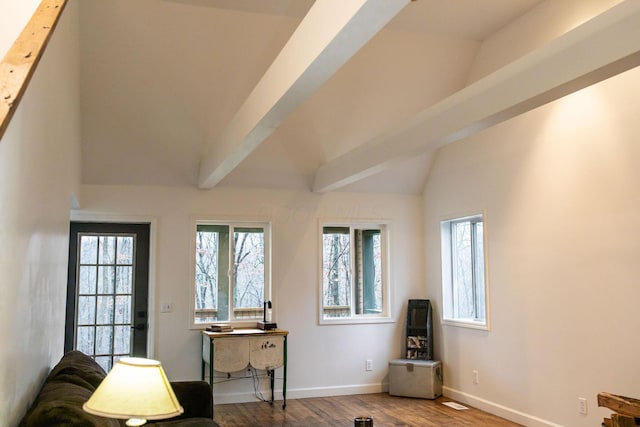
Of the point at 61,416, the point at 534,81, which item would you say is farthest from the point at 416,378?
the point at 61,416

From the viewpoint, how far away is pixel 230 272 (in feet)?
21.7

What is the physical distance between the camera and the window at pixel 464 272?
248 inches

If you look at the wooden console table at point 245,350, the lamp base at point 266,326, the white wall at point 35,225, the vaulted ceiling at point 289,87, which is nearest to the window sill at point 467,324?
the vaulted ceiling at point 289,87

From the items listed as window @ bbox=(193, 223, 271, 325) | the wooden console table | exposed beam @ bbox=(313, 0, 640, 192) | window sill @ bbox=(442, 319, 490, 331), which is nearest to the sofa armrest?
the wooden console table

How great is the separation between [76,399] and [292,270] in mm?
4443

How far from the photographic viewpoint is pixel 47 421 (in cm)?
203

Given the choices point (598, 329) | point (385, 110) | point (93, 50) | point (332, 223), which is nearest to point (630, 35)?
point (598, 329)

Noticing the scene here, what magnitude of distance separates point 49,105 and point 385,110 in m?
3.89

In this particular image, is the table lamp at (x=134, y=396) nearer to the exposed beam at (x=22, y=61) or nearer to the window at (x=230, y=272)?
the exposed beam at (x=22, y=61)

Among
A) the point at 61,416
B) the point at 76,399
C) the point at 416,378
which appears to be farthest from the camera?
the point at 416,378

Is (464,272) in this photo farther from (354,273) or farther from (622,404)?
(622,404)

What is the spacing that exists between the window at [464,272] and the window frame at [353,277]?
72 cm

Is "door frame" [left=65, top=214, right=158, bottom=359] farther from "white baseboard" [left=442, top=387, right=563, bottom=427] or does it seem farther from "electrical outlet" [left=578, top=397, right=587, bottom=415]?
"electrical outlet" [left=578, top=397, right=587, bottom=415]

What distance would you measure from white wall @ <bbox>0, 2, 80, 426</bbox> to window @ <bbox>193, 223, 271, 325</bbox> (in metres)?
2.27
